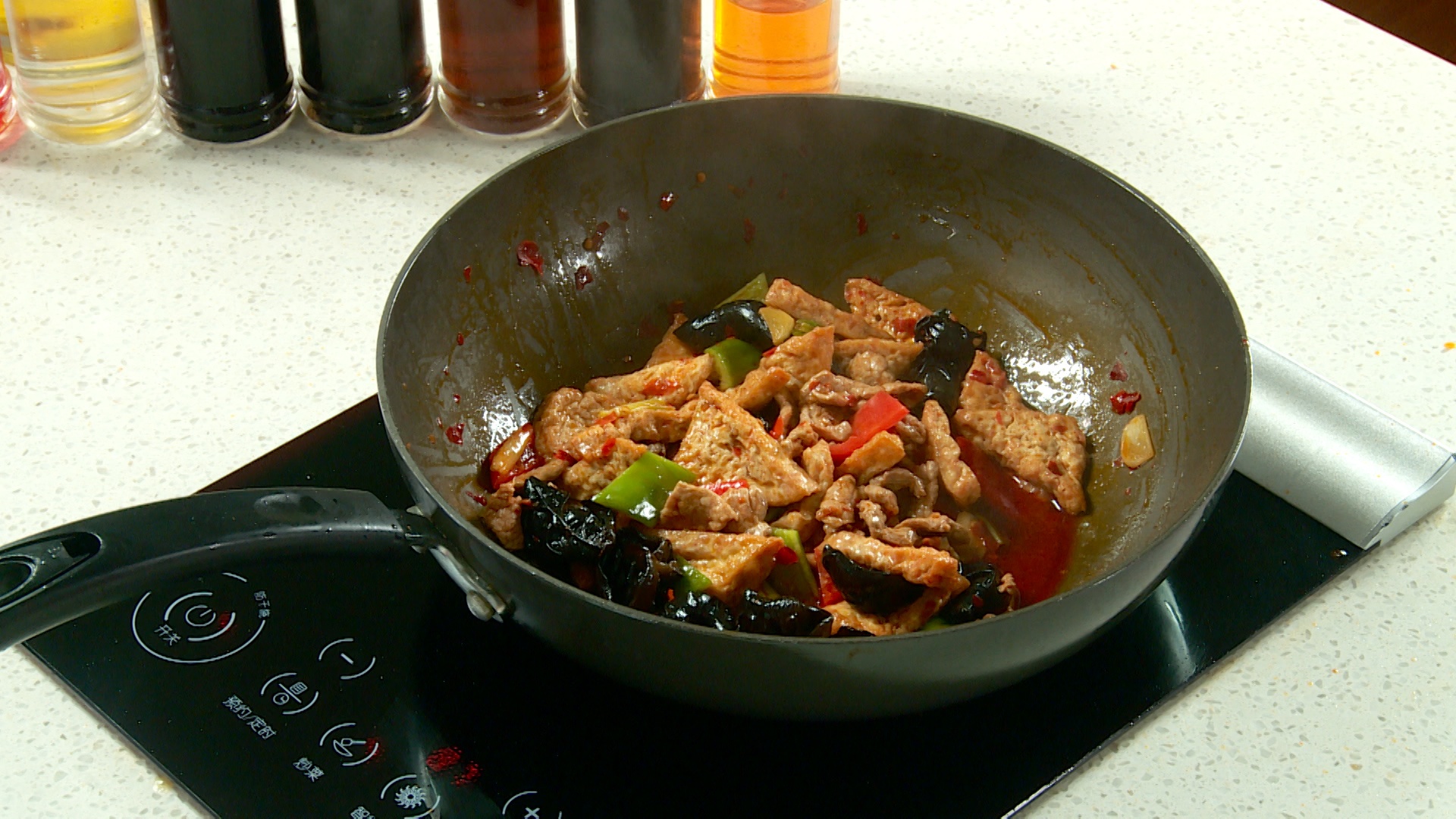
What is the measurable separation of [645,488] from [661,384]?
0.15 metres

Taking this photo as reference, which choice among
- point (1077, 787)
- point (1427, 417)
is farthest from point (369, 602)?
point (1427, 417)

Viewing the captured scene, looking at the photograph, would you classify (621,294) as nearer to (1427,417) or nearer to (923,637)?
(923,637)

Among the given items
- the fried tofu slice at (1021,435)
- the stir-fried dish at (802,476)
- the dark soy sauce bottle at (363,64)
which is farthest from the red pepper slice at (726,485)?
the dark soy sauce bottle at (363,64)

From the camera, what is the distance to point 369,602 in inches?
34.2

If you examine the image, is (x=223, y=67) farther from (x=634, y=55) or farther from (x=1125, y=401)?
(x=1125, y=401)

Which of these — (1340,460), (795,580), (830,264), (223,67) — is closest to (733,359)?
(830,264)

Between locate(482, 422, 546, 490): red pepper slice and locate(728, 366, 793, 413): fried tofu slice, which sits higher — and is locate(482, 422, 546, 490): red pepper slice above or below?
below

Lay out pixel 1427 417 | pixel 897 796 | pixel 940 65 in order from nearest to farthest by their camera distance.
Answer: pixel 897 796, pixel 1427 417, pixel 940 65

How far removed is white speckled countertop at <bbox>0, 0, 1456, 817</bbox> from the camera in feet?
2.59

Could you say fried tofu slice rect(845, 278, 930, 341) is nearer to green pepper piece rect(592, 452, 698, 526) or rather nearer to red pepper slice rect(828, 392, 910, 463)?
red pepper slice rect(828, 392, 910, 463)

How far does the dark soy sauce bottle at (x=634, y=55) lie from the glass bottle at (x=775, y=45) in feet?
0.11

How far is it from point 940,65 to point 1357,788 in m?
0.96

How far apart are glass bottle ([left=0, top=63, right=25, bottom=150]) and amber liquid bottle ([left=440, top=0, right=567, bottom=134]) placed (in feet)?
1.43

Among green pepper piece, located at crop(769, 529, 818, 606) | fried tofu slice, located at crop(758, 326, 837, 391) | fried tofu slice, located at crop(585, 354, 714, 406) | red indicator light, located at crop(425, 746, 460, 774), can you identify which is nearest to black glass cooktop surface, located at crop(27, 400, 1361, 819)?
red indicator light, located at crop(425, 746, 460, 774)
